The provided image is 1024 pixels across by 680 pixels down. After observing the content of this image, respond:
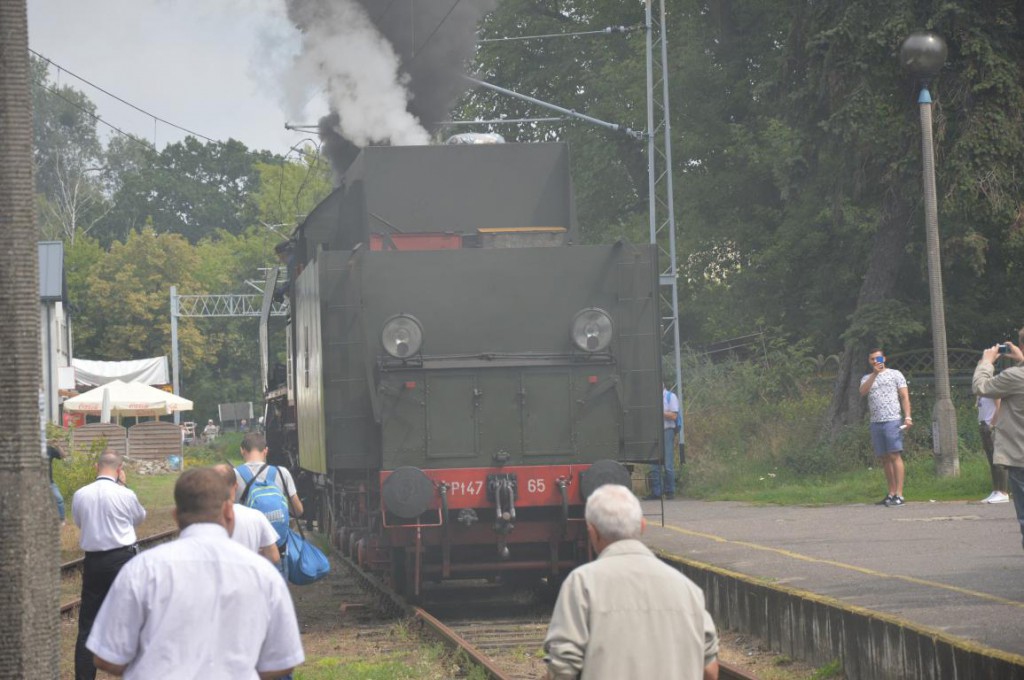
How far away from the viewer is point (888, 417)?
17047mm

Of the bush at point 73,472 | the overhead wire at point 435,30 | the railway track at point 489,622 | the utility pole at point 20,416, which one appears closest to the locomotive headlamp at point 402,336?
the railway track at point 489,622

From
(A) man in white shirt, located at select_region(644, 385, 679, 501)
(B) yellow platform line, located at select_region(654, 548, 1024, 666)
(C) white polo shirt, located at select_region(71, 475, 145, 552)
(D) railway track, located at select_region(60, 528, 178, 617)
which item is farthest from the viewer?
(A) man in white shirt, located at select_region(644, 385, 679, 501)

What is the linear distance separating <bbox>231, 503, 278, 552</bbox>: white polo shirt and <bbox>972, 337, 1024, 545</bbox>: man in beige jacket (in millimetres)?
4481

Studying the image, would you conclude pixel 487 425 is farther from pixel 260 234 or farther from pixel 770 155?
pixel 260 234

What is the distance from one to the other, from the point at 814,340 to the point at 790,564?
54.9 ft

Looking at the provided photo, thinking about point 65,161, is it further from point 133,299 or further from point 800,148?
point 800,148

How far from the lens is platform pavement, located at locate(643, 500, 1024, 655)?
9.17m

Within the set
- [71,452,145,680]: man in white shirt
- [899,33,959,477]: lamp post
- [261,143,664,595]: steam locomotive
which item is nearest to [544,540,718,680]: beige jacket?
[71,452,145,680]: man in white shirt

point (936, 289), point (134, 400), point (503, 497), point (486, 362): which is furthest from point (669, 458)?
point (134, 400)

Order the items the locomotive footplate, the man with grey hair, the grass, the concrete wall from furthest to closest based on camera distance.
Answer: the grass → the locomotive footplate → the concrete wall → the man with grey hair

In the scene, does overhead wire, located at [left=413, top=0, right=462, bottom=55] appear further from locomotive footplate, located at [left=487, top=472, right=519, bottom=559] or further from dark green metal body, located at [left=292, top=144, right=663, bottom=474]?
locomotive footplate, located at [left=487, top=472, right=519, bottom=559]

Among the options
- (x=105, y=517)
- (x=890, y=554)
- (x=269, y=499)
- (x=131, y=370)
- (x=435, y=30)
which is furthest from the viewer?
(x=131, y=370)

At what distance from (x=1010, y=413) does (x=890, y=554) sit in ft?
11.0

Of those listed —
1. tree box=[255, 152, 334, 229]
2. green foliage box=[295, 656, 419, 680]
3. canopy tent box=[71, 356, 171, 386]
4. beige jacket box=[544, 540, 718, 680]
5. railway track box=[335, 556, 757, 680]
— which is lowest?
green foliage box=[295, 656, 419, 680]
